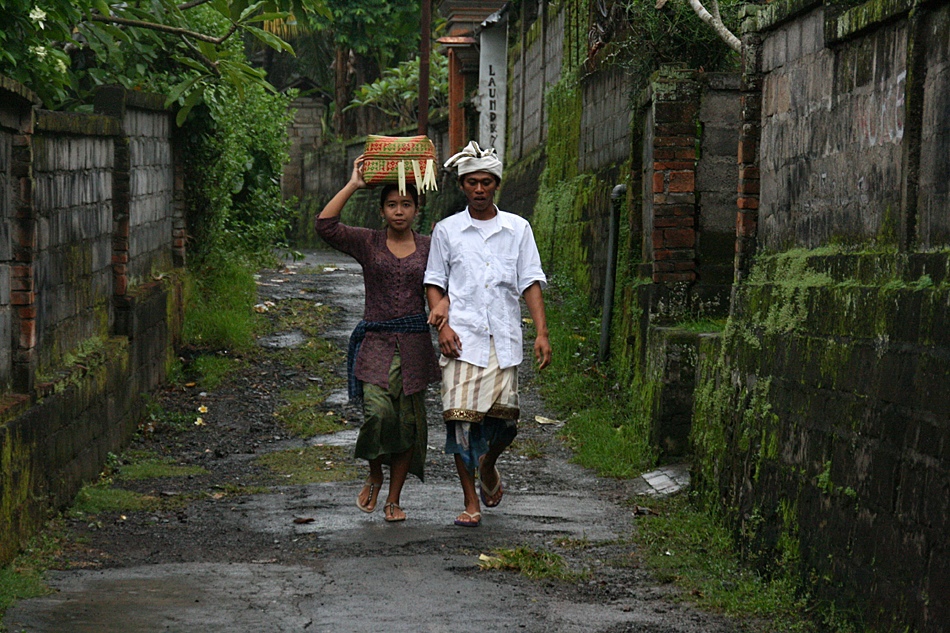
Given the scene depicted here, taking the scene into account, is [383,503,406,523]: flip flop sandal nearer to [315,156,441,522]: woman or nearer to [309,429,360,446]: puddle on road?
[315,156,441,522]: woman

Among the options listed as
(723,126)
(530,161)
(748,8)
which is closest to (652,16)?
(723,126)

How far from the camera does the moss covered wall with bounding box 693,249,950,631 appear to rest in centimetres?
411

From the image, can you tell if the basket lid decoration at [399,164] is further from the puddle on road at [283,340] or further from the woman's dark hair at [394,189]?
the puddle on road at [283,340]

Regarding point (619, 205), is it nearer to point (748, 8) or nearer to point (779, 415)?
point (748, 8)

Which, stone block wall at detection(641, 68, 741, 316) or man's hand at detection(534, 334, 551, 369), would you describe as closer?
man's hand at detection(534, 334, 551, 369)

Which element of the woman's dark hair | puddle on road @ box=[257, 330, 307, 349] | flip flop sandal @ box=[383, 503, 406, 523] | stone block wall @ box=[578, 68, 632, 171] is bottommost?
flip flop sandal @ box=[383, 503, 406, 523]

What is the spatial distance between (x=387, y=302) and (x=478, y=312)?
499 millimetres

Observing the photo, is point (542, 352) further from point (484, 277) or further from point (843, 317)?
point (843, 317)

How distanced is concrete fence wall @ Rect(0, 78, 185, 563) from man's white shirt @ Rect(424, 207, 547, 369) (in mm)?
2070

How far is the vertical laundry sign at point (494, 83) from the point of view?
24.3 m

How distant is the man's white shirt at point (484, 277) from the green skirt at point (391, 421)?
1.31 feet

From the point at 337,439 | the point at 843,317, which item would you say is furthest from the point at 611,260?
the point at 843,317

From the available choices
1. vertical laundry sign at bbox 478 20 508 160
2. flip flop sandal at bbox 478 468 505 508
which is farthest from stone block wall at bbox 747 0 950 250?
vertical laundry sign at bbox 478 20 508 160

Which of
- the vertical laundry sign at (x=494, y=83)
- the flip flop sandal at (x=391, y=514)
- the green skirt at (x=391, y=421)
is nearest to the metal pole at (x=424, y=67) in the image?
the vertical laundry sign at (x=494, y=83)
